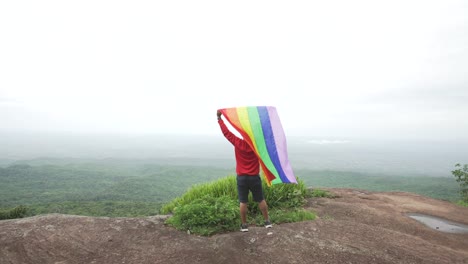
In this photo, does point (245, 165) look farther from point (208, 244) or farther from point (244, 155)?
point (208, 244)

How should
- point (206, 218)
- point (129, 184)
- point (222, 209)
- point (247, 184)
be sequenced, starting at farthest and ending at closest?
point (129, 184), point (222, 209), point (206, 218), point (247, 184)

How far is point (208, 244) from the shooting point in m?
5.36

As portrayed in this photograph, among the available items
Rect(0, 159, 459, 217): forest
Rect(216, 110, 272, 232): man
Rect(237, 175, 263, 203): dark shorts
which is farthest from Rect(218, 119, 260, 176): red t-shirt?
Rect(0, 159, 459, 217): forest

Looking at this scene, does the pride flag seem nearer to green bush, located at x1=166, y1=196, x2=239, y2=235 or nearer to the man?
the man

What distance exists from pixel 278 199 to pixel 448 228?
16.1 ft

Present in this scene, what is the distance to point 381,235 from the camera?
5.96 m

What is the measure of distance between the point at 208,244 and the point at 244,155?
6.35 ft

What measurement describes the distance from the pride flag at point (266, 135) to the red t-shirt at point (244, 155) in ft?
0.38

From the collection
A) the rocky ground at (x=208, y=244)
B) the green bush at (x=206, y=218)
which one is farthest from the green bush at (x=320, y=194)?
the green bush at (x=206, y=218)

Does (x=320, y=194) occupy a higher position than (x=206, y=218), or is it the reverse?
(x=206, y=218)

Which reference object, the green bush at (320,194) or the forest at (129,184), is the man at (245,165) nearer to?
the green bush at (320,194)

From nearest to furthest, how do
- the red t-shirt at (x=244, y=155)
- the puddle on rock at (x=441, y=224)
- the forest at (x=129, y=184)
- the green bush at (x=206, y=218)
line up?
the red t-shirt at (x=244, y=155), the green bush at (x=206, y=218), the puddle on rock at (x=441, y=224), the forest at (x=129, y=184)

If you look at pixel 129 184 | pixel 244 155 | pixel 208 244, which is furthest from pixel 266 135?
pixel 129 184

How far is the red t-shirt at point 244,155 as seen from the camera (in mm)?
5754
